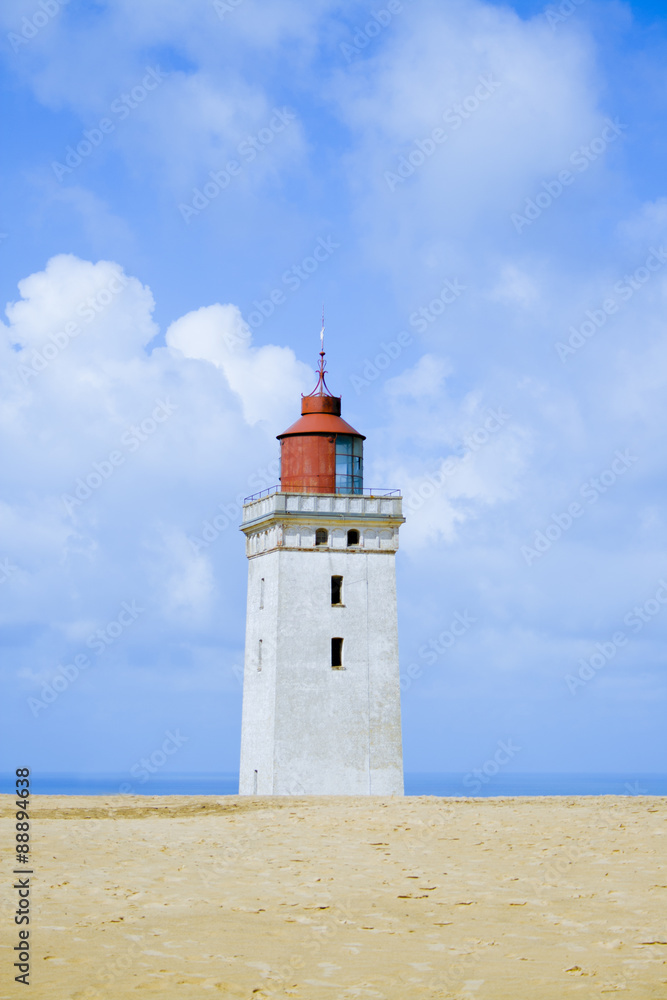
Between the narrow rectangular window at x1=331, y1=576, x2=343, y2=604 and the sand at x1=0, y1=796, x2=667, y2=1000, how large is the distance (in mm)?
12289

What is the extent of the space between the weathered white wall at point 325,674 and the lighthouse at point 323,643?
1.1 inches

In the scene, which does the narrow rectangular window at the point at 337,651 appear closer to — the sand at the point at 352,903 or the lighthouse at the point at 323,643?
the lighthouse at the point at 323,643

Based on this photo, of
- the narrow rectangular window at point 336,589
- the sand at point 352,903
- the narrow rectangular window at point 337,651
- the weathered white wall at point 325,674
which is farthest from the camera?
the narrow rectangular window at point 336,589

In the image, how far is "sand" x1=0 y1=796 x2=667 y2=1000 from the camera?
11805mm

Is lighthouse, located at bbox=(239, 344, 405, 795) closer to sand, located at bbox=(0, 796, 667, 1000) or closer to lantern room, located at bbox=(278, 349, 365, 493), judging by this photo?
lantern room, located at bbox=(278, 349, 365, 493)

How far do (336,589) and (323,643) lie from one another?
5.27 ft

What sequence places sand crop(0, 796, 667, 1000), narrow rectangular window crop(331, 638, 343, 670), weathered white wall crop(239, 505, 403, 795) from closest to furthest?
sand crop(0, 796, 667, 1000)
weathered white wall crop(239, 505, 403, 795)
narrow rectangular window crop(331, 638, 343, 670)

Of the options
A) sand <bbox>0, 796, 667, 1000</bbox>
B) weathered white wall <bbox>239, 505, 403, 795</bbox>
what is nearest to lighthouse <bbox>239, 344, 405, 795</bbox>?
weathered white wall <bbox>239, 505, 403, 795</bbox>

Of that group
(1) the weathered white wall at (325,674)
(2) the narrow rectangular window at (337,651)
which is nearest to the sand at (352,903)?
(1) the weathered white wall at (325,674)

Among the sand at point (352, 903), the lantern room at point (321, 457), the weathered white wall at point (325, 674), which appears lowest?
the sand at point (352, 903)

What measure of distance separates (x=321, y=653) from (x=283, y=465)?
596 cm

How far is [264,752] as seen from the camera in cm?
3438

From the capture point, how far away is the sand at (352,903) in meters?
11.8

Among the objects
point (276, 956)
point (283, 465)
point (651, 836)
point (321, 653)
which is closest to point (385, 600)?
point (321, 653)
